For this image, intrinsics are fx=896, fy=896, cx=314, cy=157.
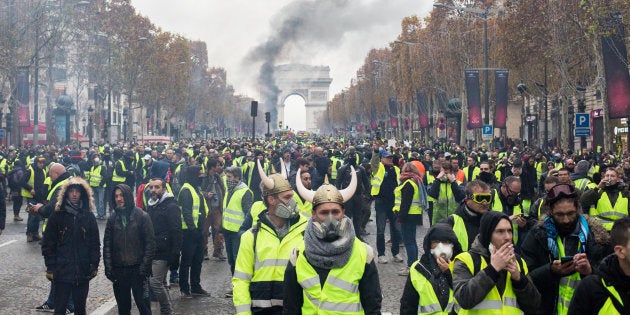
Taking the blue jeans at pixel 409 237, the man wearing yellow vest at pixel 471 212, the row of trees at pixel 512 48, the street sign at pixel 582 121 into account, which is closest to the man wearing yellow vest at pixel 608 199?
the blue jeans at pixel 409 237

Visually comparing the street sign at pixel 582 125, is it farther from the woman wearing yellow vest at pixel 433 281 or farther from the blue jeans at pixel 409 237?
the woman wearing yellow vest at pixel 433 281

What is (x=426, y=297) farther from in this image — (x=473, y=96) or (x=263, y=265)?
(x=473, y=96)

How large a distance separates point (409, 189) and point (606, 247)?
653 cm

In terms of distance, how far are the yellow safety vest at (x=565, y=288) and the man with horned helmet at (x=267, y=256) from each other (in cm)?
155

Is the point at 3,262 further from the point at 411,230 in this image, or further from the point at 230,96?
the point at 230,96

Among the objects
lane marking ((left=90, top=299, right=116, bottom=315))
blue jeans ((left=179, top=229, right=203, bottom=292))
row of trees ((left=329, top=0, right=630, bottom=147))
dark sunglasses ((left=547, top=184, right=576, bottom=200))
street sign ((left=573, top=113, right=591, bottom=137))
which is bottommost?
lane marking ((left=90, top=299, right=116, bottom=315))

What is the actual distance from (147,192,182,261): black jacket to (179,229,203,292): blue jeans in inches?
54.8

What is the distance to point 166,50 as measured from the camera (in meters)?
69.9

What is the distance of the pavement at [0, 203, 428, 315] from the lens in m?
9.62

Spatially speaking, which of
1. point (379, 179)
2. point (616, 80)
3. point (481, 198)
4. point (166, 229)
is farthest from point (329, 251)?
point (616, 80)

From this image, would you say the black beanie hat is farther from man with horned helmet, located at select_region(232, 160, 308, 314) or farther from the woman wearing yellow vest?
man with horned helmet, located at select_region(232, 160, 308, 314)

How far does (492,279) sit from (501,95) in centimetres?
3090

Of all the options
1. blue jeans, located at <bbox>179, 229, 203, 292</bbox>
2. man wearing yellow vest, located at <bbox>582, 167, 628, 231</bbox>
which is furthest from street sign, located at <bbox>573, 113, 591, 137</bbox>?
blue jeans, located at <bbox>179, 229, 203, 292</bbox>

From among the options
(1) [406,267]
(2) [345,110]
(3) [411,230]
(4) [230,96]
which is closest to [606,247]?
(3) [411,230]
